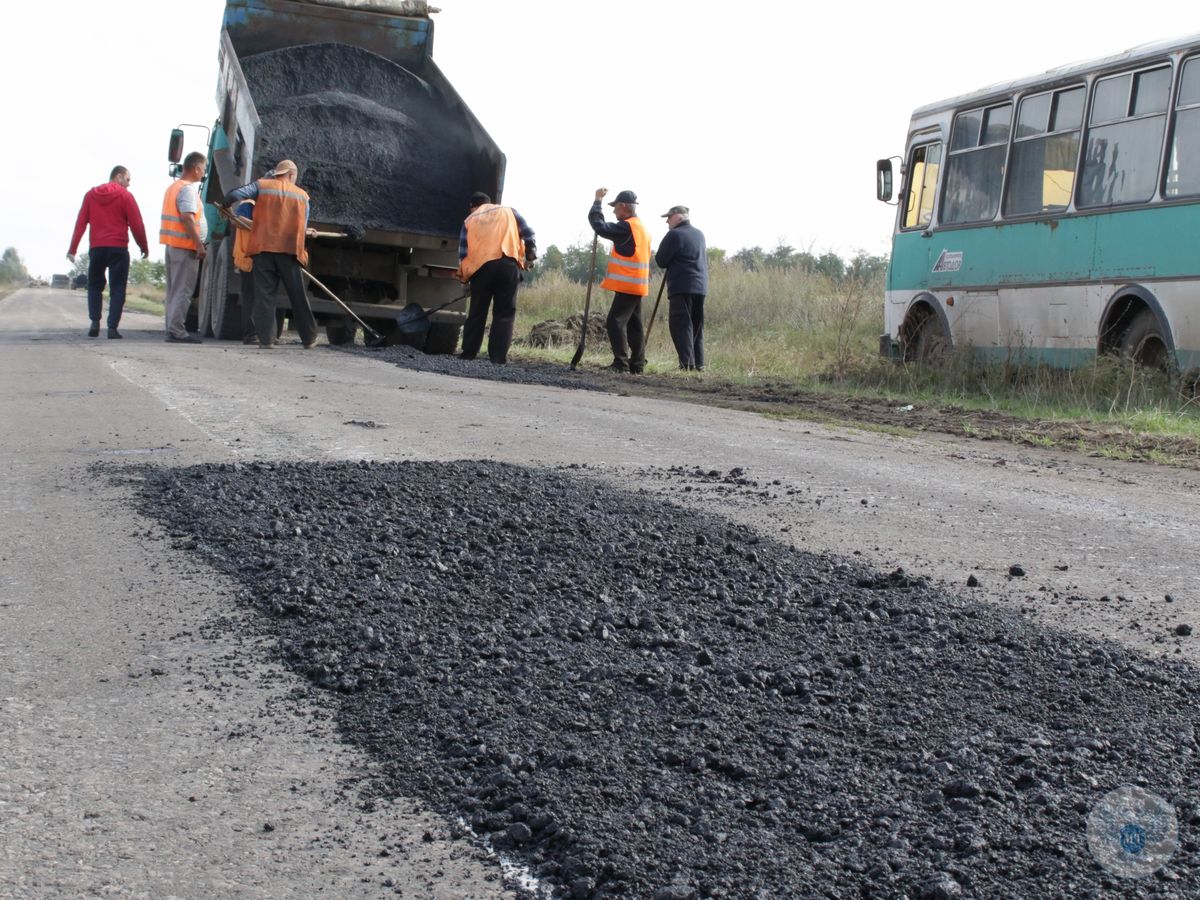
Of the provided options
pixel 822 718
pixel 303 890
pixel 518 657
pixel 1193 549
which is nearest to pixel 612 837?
pixel 303 890

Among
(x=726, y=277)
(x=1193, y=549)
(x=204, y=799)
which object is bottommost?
(x=204, y=799)

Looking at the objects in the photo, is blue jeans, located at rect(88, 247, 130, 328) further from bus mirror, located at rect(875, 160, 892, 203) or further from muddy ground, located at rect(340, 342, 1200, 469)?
bus mirror, located at rect(875, 160, 892, 203)

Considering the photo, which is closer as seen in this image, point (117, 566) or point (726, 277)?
point (117, 566)

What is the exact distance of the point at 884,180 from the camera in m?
15.2

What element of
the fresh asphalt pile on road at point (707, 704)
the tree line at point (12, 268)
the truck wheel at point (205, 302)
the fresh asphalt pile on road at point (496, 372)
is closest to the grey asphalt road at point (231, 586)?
the fresh asphalt pile on road at point (707, 704)

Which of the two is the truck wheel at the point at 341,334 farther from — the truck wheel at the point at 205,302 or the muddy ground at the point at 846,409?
the muddy ground at the point at 846,409

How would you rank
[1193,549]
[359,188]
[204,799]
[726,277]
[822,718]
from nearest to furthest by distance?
1. [204,799]
2. [822,718]
3. [1193,549]
4. [359,188]
5. [726,277]

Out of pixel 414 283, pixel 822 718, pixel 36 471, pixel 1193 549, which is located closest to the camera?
pixel 822 718

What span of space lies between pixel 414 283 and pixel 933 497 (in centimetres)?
985

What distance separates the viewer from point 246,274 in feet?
48.1

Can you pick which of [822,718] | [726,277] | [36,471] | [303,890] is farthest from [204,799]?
[726,277]

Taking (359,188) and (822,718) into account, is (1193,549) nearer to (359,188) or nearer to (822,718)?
(822,718)

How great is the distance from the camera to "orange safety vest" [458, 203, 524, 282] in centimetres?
1341

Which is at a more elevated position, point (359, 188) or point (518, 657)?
point (359, 188)
